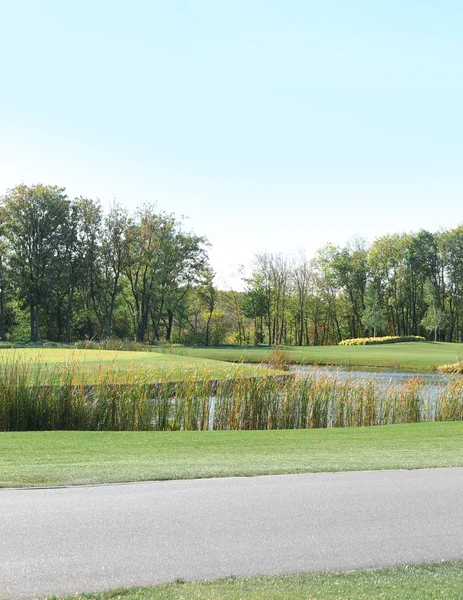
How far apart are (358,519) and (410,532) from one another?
435 mm

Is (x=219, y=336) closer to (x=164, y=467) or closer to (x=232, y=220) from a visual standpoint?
(x=232, y=220)

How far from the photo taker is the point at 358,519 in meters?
4.97

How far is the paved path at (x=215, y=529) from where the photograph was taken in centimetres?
392

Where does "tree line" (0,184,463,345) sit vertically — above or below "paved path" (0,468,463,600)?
above

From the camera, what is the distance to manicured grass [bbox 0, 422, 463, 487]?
6.44 meters

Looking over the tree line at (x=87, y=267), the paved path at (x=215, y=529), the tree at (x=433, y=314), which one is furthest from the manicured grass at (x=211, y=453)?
the tree at (x=433, y=314)

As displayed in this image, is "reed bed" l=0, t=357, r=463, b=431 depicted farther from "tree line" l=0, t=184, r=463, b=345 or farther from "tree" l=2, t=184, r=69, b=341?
"tree" l=2, t=184, r=69, b=341

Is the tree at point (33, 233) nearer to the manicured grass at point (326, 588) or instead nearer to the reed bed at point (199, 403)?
the reed bed at point (199, 403)

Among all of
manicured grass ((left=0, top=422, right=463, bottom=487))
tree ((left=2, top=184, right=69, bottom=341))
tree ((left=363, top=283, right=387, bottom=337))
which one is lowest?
manicured grass ((left=0, top=422, right=463, bottom=487))

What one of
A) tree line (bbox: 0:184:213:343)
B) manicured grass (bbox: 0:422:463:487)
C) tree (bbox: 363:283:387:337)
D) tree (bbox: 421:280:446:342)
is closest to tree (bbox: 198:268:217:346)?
tree line (bbox: 0:184:213:343)

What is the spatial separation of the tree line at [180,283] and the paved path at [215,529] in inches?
1708

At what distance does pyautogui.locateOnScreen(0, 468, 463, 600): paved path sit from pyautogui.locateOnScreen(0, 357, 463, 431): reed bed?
654 cm

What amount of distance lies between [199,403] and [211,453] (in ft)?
15.1

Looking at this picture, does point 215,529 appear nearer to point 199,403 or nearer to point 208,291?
point 199,403
